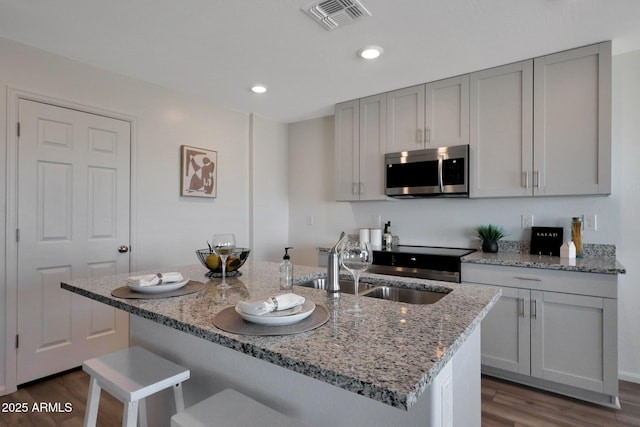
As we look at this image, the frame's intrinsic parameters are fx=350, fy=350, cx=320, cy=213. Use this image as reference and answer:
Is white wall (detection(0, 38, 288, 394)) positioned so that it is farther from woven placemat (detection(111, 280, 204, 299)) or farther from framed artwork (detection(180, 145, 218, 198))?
woven placemat (detection(111, 280, 204, 299))

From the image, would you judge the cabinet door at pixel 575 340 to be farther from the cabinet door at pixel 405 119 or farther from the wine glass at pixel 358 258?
the wine glass at pixel 358 258

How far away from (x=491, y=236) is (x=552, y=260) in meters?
0.56

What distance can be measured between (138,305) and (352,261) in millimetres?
809

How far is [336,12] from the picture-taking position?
1.98 meters

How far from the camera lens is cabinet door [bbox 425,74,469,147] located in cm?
288

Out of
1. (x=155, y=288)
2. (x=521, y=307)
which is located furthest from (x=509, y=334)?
(x=155, y=288)

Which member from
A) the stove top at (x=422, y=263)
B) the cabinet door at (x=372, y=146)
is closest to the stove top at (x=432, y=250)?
the stove top at (x=422, y=263)

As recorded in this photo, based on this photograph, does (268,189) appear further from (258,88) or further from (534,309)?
(534,309)

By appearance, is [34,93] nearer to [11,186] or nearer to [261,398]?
[11,186]

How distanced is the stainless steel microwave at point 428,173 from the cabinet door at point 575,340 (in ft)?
3.34

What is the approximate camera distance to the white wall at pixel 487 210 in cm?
254

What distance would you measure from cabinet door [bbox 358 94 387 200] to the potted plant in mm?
932

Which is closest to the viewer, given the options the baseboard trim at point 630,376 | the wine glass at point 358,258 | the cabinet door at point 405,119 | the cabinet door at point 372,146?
the wine glass at point 358,258

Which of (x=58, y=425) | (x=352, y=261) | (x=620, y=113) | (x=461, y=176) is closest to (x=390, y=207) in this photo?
(x=461, y=176)
